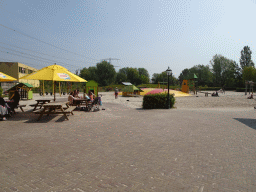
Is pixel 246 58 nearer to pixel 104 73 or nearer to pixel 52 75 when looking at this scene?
pixel 104 73

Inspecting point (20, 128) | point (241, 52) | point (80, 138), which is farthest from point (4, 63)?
point (241, 52)

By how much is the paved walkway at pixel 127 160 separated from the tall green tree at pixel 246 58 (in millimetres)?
83712

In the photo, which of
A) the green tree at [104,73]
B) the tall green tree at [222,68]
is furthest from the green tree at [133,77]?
the tall green tree at [222,68]

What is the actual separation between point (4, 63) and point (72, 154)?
47979 mm

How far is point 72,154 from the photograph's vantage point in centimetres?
443

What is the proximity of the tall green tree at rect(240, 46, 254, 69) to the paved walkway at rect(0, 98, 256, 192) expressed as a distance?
83.7 meters

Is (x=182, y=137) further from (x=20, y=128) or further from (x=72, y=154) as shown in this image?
(x=20, y=128)

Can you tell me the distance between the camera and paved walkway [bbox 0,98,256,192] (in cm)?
307

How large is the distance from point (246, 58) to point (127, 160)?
89369mm

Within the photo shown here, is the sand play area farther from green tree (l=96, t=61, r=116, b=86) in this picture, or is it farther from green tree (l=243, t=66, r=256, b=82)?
green tree (l=96, t=61, r=116, b=86)

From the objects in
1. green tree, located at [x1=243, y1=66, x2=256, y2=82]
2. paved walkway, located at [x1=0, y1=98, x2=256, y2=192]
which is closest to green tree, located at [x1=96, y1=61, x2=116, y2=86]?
green tree, located at [x1=243, y1=66, x2=256, y2=82]

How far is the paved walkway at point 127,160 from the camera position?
10.1 feet

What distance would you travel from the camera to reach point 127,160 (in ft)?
13.4

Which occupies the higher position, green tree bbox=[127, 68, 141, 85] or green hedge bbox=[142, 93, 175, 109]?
green tree bbox=[127, 68, 141, 85]
